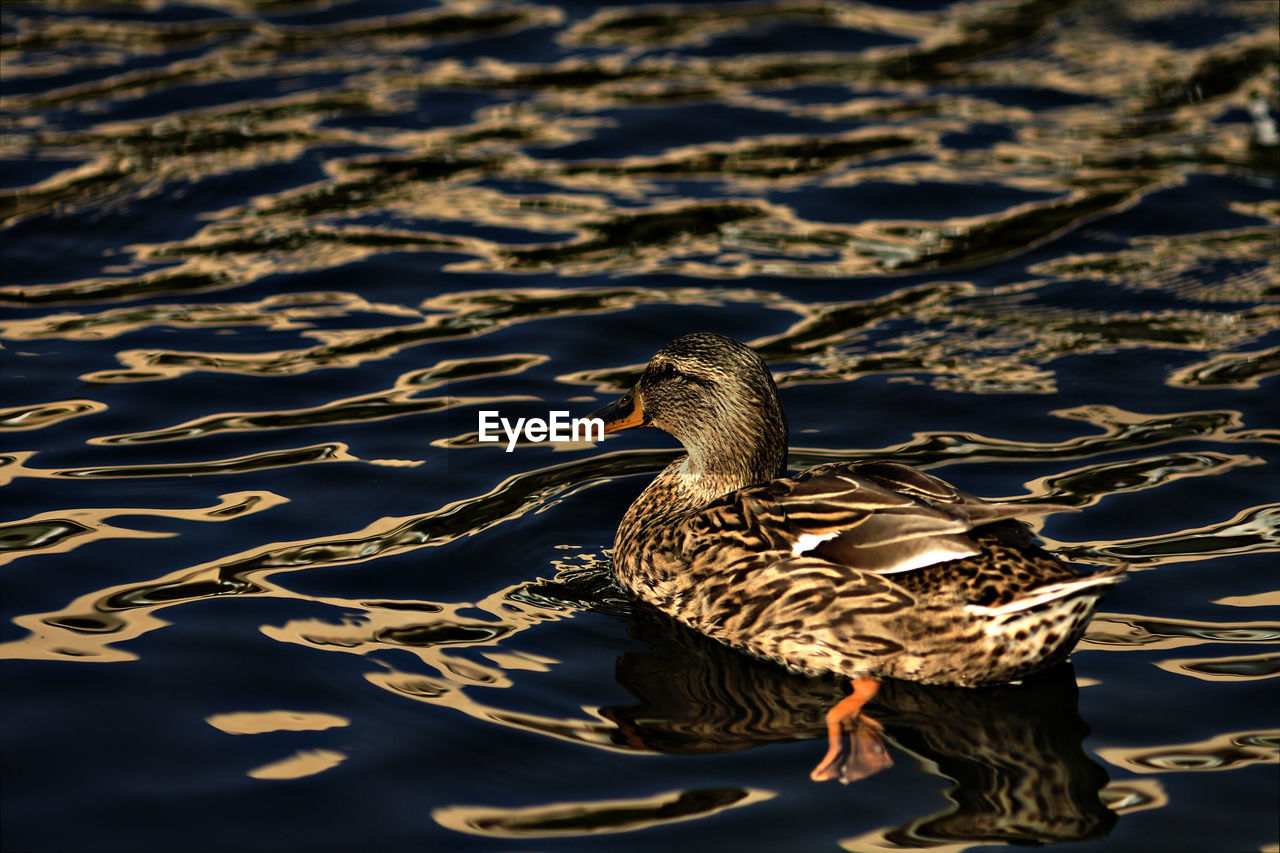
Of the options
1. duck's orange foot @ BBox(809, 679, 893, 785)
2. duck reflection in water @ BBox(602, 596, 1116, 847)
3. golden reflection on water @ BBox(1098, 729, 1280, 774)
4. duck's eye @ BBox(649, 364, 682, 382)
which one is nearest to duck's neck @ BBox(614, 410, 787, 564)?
duck's eye @ BBox(649, 364, 682, 382)

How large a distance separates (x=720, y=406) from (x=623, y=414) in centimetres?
62

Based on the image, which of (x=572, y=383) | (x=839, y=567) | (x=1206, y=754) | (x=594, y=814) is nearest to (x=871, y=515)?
(x=839, y=567)

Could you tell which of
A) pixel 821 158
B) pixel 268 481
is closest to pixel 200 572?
pixel 268 481

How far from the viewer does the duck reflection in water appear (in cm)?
454

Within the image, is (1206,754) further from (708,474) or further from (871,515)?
(708,474)

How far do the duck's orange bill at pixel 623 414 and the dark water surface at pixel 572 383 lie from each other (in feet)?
1.55

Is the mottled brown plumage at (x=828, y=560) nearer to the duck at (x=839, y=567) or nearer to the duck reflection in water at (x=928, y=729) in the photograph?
the duck at (x=839, y=567)

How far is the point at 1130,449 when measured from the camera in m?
7.37

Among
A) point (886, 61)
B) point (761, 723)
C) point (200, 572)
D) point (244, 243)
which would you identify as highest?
point (886, 61)

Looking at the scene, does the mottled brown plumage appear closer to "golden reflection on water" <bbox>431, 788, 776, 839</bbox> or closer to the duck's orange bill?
the duck's orange bill

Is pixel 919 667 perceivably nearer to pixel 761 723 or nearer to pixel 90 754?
pixel 761 723

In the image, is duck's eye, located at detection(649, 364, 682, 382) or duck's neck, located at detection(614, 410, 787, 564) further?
duck's eye, located at detection(649, 364, 682, 382)

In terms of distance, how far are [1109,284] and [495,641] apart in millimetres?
5622

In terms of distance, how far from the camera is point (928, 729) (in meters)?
5.06
